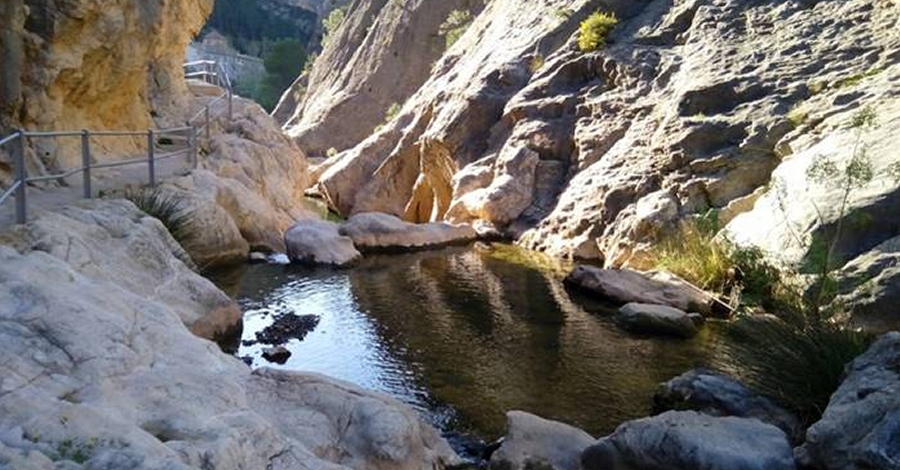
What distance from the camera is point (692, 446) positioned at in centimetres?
678

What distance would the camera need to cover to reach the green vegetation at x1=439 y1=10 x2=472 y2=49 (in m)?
35.9

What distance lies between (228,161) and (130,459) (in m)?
16.3

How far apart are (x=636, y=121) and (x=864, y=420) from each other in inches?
576

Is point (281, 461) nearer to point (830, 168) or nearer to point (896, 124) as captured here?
point (830, 168)

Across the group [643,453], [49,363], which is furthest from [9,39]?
[643,453]

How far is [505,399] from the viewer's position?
9414 millimetres

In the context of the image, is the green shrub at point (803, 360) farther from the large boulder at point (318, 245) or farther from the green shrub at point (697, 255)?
the large boulder at point (318, 245)

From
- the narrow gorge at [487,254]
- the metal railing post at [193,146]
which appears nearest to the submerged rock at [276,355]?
the narrow gorge at [487,254]

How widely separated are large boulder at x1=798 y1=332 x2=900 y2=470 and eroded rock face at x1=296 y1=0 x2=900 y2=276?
5.83 meters

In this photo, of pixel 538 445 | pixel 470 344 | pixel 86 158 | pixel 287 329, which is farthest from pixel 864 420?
pixel 86 158

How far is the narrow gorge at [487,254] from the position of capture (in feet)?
20.3

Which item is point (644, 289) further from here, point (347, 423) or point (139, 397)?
point (139, 397)

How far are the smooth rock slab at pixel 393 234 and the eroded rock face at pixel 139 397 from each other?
11018 mm

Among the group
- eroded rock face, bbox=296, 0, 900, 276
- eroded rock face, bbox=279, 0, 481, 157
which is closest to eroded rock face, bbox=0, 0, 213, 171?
eroded rock face, bbox=296, 0, 900, 276
